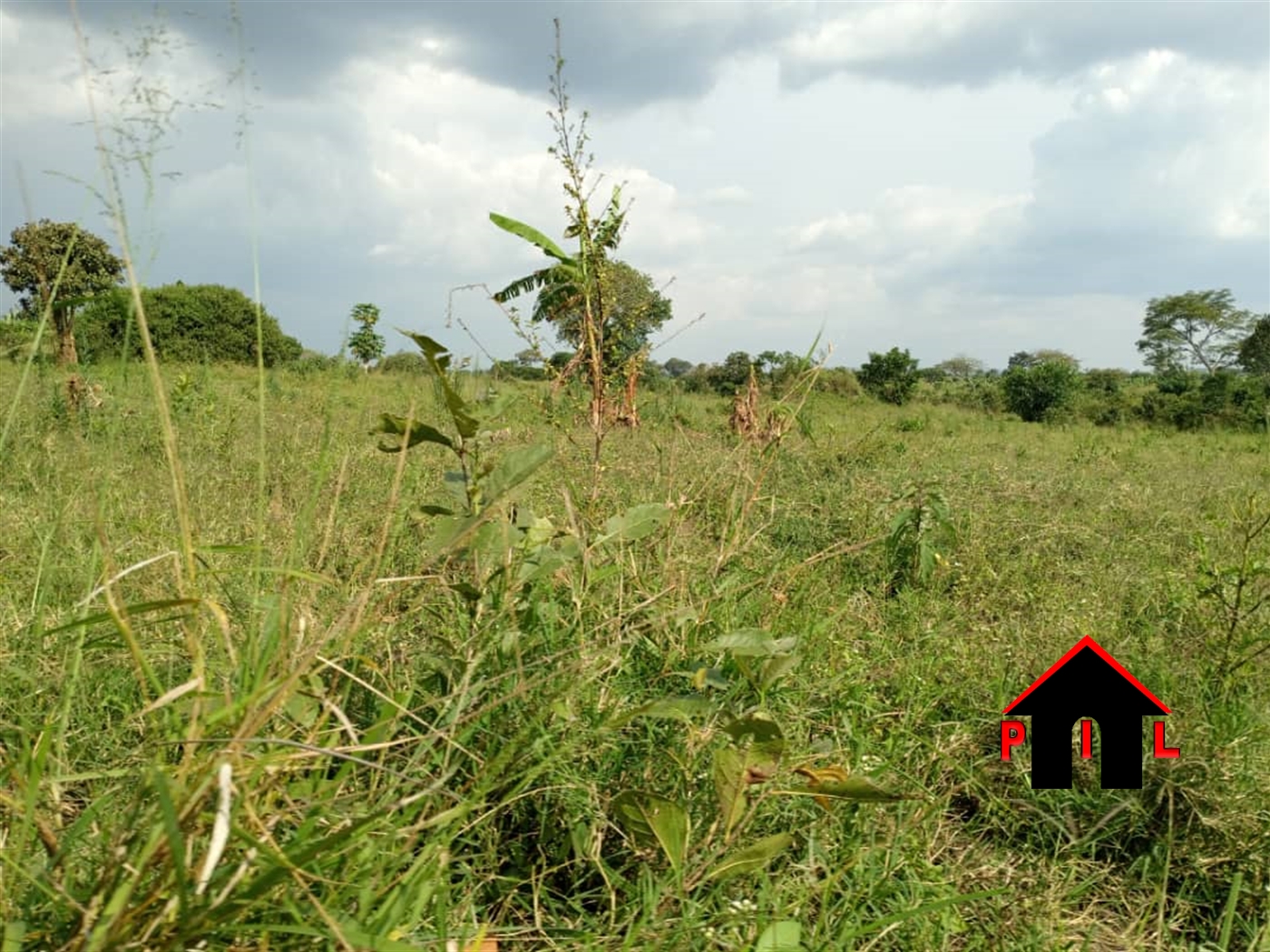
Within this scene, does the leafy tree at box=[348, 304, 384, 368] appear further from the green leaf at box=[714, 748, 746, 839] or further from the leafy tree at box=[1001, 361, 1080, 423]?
the leafy tree at box=[1001, 361, 1080, 423]

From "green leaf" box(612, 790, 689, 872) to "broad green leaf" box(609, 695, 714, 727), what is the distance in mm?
104

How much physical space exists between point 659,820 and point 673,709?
16cm

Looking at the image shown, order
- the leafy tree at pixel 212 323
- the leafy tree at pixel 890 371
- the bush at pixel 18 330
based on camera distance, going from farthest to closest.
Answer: the leafy tree at pixel 890 371 < the leafy tree at pixel 212 323 < the bush at pixel 18 330

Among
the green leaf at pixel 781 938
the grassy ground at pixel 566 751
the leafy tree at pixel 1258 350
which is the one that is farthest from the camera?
the leafy tree at pixel 1258 350

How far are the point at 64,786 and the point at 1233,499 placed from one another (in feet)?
17.0

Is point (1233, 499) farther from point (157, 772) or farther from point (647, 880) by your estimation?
point (157, 772)

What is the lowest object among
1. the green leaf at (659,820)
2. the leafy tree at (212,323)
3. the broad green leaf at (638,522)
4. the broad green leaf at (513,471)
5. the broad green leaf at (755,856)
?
the broad green leaf at (755,856)

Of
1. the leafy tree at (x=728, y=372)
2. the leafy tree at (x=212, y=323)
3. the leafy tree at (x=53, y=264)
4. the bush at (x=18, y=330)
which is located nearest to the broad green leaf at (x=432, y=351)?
the leafy tree at (x=53, y=264)

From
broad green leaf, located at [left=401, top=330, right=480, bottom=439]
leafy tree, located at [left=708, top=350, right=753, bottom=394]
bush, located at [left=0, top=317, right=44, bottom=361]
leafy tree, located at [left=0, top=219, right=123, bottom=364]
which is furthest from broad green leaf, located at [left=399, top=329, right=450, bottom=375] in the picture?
leafy tree, located at [left=708, top=350, right=753, bottom=394]

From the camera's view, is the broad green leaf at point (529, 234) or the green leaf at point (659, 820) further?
the broad green leaf at point (529, 234)

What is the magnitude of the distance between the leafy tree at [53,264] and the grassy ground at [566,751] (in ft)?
0.81

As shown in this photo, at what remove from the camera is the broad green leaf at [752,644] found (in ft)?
4.63

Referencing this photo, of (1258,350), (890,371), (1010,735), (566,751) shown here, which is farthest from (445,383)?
(1258,350)

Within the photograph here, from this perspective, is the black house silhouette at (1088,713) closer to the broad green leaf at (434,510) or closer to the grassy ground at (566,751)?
the grassy ground at (566,751)
